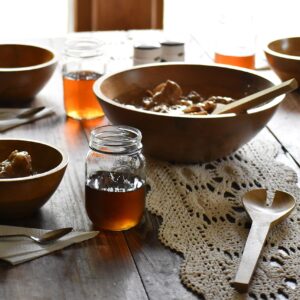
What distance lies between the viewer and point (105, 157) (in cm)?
117

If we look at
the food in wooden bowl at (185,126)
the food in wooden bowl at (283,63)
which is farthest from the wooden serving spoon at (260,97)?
the food in wooden bowl at (283,63)

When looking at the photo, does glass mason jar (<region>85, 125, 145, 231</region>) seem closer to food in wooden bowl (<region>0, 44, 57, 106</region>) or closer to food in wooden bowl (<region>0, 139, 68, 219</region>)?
food in wooden bowl (<region>0, 139, 68, 219</region>)

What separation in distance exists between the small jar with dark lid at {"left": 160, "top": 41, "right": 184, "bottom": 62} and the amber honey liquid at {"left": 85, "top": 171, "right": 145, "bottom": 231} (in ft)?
2.71

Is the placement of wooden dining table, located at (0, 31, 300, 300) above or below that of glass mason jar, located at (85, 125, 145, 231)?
below

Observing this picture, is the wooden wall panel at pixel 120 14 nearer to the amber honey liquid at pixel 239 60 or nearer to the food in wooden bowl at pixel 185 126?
the amber honey liquid at pixel 239 60

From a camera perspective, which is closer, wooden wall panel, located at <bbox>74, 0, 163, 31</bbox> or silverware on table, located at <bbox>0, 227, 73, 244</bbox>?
silverware on table, located at <bbox>0, 227, 73, 244</bbox>

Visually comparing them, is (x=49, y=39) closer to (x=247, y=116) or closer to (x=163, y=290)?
(x=247, y=116)

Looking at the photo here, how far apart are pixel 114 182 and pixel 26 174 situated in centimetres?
14

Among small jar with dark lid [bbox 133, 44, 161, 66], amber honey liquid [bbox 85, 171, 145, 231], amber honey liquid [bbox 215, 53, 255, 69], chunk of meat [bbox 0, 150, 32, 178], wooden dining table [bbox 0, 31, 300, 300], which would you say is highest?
small jar with dark lid [bbox 133, 44, 161, 66]

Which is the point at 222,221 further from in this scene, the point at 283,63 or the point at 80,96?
the point at 283,63

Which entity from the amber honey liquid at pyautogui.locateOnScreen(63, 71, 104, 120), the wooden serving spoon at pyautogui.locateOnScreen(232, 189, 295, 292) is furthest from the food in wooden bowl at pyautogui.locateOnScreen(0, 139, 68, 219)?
the amber honey liquid at pyautogui.locateOnScreen(63, 71, 104, 120)

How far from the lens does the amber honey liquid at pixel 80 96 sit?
5.55ft

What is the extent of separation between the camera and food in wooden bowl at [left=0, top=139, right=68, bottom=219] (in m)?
1.12

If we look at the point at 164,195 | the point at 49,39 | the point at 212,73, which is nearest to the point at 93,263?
the point at 164,195
